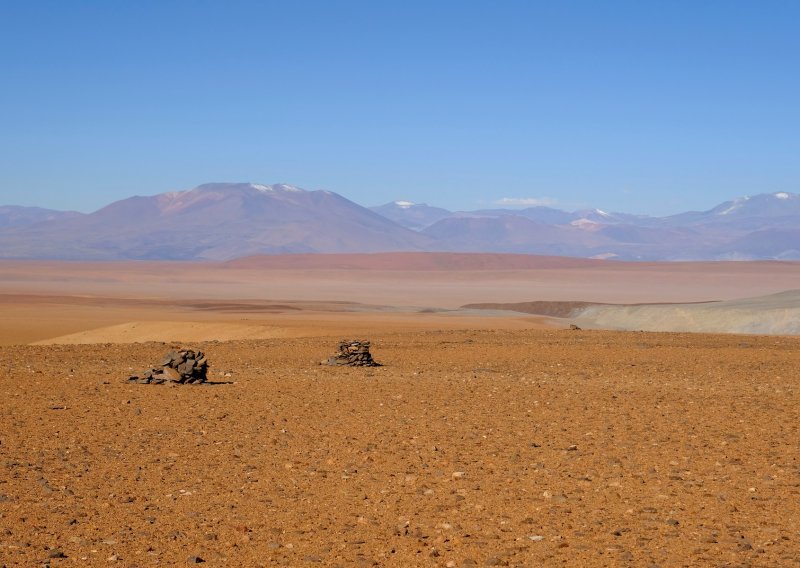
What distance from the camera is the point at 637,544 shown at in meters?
6.01

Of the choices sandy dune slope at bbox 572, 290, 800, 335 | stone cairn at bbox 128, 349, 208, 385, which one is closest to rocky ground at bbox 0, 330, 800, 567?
stone cairn at bbox 128, 349, 208, 385

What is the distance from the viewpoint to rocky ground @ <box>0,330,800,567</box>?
6023 mm

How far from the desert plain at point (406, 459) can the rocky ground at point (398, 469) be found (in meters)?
0.03

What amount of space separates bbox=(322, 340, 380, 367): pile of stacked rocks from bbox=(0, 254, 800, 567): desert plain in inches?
17.3

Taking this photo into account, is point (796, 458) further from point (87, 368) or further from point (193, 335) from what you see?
point (193, 335)

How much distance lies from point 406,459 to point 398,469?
373 millimetres

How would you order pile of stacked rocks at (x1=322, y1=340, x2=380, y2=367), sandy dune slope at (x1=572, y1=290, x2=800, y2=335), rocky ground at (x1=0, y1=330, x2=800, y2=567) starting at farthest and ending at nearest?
sandy dune slope at (x1=572, y1=290, x2=800, y2=335) < pile of stacked rocks at (x1=322, y1=340, x2=380, y2=367) < rocky ground at (x1=0, y1=330, x2=800, y2=567)

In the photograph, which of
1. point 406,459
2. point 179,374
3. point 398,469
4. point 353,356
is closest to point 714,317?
point 353,356

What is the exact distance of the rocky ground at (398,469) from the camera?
6.02 metres

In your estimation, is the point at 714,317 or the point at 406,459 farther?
the point at 714,317

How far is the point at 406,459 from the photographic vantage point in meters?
8.46

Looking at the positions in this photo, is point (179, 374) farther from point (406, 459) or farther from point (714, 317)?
point (714, 317)

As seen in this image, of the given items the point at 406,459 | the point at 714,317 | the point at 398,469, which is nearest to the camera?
the point at 398,469

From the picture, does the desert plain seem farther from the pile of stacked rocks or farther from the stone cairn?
the pile of stacked rocks
